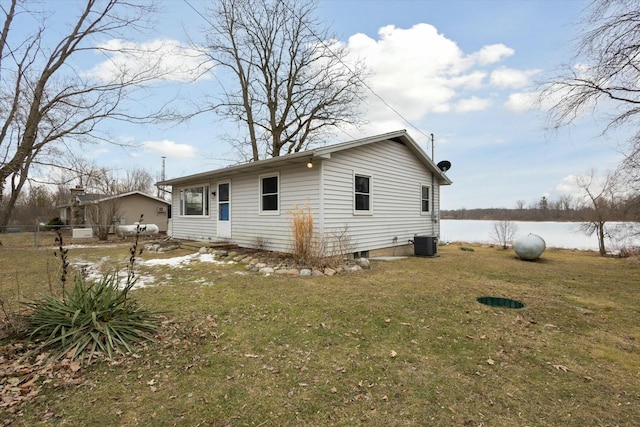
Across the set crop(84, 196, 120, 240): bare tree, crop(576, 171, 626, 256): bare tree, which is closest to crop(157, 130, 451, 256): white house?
crop(84, 196, 120, 240): bare tree

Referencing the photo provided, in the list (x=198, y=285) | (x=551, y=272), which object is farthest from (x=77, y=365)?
(x=551, y=272)

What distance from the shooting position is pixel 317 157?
7445 mm

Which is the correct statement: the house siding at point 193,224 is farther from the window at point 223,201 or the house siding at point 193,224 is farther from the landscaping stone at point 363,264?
the landscaping stone at point 363,264

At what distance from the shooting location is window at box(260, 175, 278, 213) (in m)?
8.94

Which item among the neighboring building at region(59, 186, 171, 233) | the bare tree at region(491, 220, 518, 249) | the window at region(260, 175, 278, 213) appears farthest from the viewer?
the neighboring building at region(59, 186, 171, 233)

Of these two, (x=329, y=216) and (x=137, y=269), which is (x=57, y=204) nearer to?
(x=137, y=269)

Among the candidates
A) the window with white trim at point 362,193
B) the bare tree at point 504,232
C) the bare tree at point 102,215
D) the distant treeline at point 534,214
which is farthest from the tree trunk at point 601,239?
the bare tree at point 102,215

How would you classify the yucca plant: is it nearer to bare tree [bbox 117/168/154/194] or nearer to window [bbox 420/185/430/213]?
window [bbox 420/185/430/213]

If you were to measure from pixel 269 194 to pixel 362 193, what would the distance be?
274 centimetres

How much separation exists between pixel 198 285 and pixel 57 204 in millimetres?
27315

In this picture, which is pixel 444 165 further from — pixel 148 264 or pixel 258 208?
pixel 148 264

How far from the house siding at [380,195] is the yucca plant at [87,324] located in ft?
16.4

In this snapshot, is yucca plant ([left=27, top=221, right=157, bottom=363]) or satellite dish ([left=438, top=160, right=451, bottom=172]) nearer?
yucca plant ([left=27, top=221, right=157, bottom=363])

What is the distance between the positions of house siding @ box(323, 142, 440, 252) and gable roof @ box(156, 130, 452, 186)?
24 cm
